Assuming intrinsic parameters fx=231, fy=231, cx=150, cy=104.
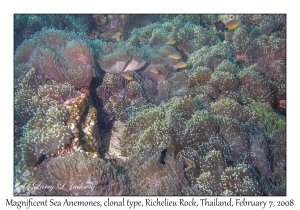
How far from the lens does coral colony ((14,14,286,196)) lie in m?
3.41

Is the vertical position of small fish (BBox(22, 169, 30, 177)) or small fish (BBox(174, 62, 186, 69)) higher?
small fish (BBox(174, 62, 186, 69))

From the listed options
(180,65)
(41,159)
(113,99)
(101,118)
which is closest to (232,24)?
(180,65)

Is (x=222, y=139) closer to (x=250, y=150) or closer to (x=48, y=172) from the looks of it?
(x=250, y=150)

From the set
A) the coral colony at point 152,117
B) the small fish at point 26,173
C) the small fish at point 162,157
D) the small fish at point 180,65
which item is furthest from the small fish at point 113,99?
the small fish at point 26,173

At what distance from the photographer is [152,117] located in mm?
4516

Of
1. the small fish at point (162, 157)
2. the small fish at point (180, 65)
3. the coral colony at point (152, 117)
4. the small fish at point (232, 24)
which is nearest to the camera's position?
the coral colony at point (152, 117)

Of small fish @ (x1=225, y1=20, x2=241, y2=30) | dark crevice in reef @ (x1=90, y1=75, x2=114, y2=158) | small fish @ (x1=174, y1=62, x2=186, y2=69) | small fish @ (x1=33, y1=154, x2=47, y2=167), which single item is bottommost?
small fish @ (x1=33, y1=154, x2=47, y2=167)

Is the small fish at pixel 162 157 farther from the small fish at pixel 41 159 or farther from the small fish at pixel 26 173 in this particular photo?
the small fish at pixel 26 173

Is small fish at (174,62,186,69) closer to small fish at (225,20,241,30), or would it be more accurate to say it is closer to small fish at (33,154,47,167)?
small fish at (225,20,241,30)

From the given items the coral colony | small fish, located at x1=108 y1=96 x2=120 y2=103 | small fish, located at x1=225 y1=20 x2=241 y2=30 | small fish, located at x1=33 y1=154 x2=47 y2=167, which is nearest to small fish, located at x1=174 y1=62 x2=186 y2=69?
the coral colony

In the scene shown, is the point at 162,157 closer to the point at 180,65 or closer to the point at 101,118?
the point at 101,118

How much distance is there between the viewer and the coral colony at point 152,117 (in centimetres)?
341

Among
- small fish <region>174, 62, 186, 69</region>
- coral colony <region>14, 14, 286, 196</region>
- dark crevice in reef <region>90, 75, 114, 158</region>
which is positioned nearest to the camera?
coral colony <region>14, 14, 286, 196</region>
